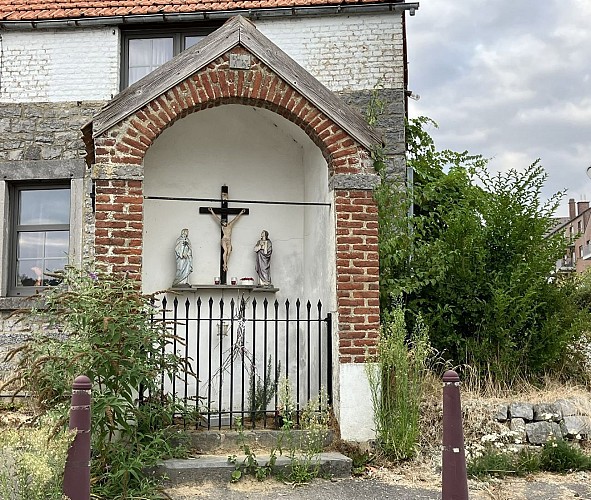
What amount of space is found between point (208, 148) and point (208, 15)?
120 inches

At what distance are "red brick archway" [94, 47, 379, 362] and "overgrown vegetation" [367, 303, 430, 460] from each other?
0.77 feet

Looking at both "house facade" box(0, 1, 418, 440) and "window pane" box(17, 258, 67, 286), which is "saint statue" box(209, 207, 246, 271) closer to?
"house facade" box(0, 1, 418, 440)

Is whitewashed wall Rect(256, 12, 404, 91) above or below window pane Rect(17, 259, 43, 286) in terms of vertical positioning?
above

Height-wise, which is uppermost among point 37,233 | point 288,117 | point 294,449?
point 288,117

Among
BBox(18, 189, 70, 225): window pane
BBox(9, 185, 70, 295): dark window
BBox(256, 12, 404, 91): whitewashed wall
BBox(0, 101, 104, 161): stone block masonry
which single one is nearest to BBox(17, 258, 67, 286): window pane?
BBox(9, 185, 70, 295): dark window

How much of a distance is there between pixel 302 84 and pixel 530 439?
4.25 meters

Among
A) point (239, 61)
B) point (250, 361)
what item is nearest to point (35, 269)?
point (250, 361)

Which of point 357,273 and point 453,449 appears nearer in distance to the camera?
point 453,449

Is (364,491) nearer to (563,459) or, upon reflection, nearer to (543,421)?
(563,459)

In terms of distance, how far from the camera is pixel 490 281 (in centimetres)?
783

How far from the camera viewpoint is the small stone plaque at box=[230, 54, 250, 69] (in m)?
6.84

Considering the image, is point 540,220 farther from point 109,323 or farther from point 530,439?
point 109,323

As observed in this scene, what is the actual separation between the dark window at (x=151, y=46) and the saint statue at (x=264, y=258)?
13.2ft

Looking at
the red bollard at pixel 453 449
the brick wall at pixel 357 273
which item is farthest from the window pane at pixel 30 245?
the red bollard at pixel 453 449
